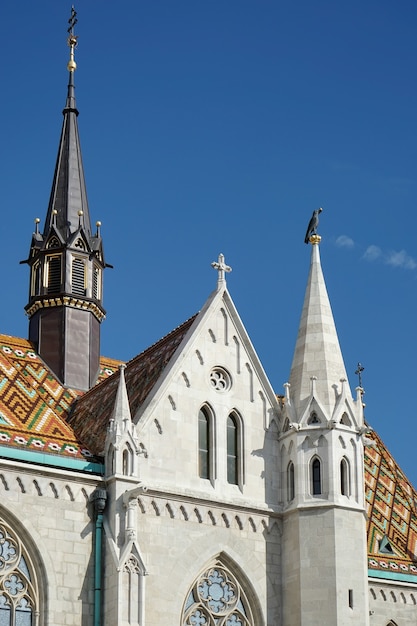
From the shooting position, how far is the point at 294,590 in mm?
34312

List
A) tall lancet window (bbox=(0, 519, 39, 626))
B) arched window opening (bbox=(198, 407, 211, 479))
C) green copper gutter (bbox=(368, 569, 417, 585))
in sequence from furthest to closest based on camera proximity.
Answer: green copper gutter (bbox=(368, 569, 417, 585)), arched window opening (bbox=(198, 407, 211, 479)), tall lancet window (bbox=(0, 519, 39, 626))

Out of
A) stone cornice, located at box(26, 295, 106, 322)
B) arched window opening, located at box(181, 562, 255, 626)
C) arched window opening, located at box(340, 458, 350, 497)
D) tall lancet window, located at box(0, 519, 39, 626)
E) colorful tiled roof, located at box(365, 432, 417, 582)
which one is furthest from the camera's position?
stone cornice, located at box(26, 295, 106, 322)

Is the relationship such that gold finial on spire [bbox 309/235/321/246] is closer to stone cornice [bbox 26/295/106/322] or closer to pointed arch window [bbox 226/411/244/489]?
pointed arch window [bbox 226/411/244/489]

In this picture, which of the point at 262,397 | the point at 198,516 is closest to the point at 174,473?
the point at 198,516

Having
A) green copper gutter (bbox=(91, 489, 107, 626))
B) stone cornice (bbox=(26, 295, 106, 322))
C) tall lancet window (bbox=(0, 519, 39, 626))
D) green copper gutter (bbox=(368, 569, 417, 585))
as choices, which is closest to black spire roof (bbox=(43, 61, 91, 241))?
stone cornice (bbox=(26, 295, 106, 322))

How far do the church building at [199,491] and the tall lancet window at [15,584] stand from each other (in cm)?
3

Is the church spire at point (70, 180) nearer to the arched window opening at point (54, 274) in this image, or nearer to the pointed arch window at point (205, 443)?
the arched window opening at point (54, 274)

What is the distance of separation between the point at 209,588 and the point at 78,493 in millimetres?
3662

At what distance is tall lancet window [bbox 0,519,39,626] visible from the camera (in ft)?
103

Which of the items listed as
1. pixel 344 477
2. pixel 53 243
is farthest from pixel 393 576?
pixel 53 243

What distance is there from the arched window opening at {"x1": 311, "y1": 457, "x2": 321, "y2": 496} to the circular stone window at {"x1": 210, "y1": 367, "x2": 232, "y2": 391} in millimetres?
2690

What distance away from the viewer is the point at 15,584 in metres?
31.7

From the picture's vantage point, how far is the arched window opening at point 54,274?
134 feet

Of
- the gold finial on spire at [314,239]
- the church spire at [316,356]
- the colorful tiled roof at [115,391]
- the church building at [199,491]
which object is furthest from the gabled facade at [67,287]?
the gold finial on spire at [314,239]
